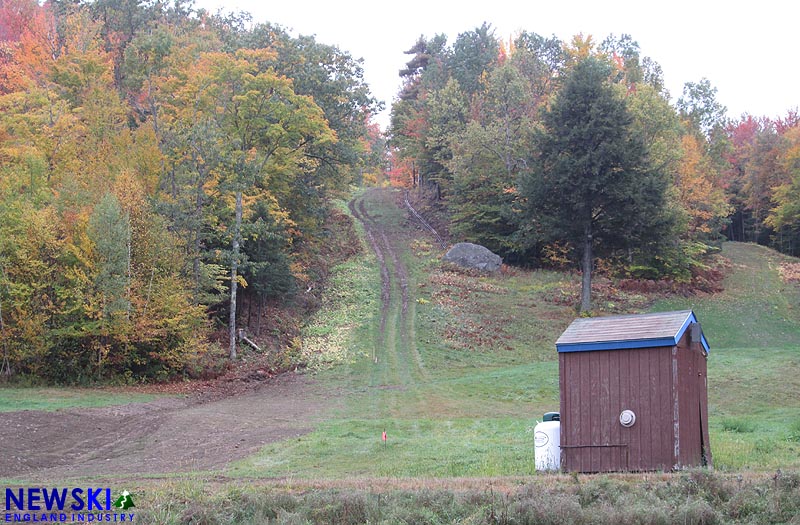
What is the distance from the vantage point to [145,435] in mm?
19031

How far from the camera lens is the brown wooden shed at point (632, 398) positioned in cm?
1293

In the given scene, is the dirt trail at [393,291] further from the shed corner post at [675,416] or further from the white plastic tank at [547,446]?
the shed corner post at [675,416]

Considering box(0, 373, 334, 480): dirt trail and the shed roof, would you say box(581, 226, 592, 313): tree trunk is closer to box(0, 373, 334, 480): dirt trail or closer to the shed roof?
box(0, 373, 334, 480): dirt trail

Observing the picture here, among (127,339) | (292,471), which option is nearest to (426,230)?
(127,339)

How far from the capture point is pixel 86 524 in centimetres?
1003

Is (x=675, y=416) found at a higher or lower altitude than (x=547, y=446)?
higher

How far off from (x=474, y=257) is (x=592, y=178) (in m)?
12.7

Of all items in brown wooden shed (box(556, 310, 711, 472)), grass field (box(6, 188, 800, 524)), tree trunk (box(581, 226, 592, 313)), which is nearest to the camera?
grass field (box(6, 188, 800, 524))

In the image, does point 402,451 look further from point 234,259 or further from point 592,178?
point 592,178

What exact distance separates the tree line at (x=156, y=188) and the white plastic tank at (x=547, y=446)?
672 inches

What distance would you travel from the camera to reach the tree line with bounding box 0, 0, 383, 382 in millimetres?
26297

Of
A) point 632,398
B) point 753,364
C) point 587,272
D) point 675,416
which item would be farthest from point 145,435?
point 587,272

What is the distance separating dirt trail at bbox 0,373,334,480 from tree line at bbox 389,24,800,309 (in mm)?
18947

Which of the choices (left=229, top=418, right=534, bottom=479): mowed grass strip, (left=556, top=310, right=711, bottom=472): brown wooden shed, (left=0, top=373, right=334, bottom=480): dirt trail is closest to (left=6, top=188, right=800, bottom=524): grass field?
(left=229, top=418, right=534, bottom=479): mowed grass strip
